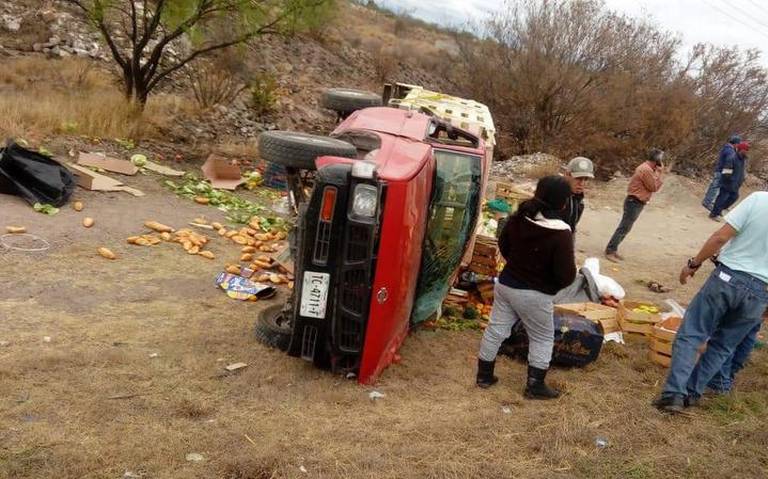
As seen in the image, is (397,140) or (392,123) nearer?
(397,140)

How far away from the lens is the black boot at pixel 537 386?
15.6ft

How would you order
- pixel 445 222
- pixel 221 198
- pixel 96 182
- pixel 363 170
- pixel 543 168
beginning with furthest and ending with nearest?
1. pixel 543 168
2. pixel 221 198
3. pixel 96 182
4. pixel 445 222
5. pixel 363 170

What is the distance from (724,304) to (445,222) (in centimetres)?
222

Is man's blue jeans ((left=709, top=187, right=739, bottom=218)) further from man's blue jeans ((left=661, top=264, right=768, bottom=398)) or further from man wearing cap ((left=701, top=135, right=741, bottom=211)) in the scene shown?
man's blue jeans ((left=661, top=264, right=768, bottom=398))

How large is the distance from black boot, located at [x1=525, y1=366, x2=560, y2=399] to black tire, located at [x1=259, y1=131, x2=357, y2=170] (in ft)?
6.89

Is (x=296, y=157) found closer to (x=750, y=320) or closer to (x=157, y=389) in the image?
(x=157, y=389)

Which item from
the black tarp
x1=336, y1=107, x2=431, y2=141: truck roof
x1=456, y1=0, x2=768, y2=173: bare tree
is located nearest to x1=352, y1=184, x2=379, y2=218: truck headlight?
x1=336, y1=107, x2=431, y2=141: truck roof

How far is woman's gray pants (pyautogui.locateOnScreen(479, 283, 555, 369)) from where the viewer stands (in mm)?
4574

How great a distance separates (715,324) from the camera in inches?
185

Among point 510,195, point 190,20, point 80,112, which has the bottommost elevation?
point 510,195

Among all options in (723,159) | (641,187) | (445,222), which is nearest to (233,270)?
(445,222)

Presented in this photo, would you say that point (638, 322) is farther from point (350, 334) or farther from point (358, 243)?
point (358, 243)

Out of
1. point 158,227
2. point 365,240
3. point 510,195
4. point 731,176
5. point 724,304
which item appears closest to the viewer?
point 365,240

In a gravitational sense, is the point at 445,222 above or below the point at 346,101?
below
